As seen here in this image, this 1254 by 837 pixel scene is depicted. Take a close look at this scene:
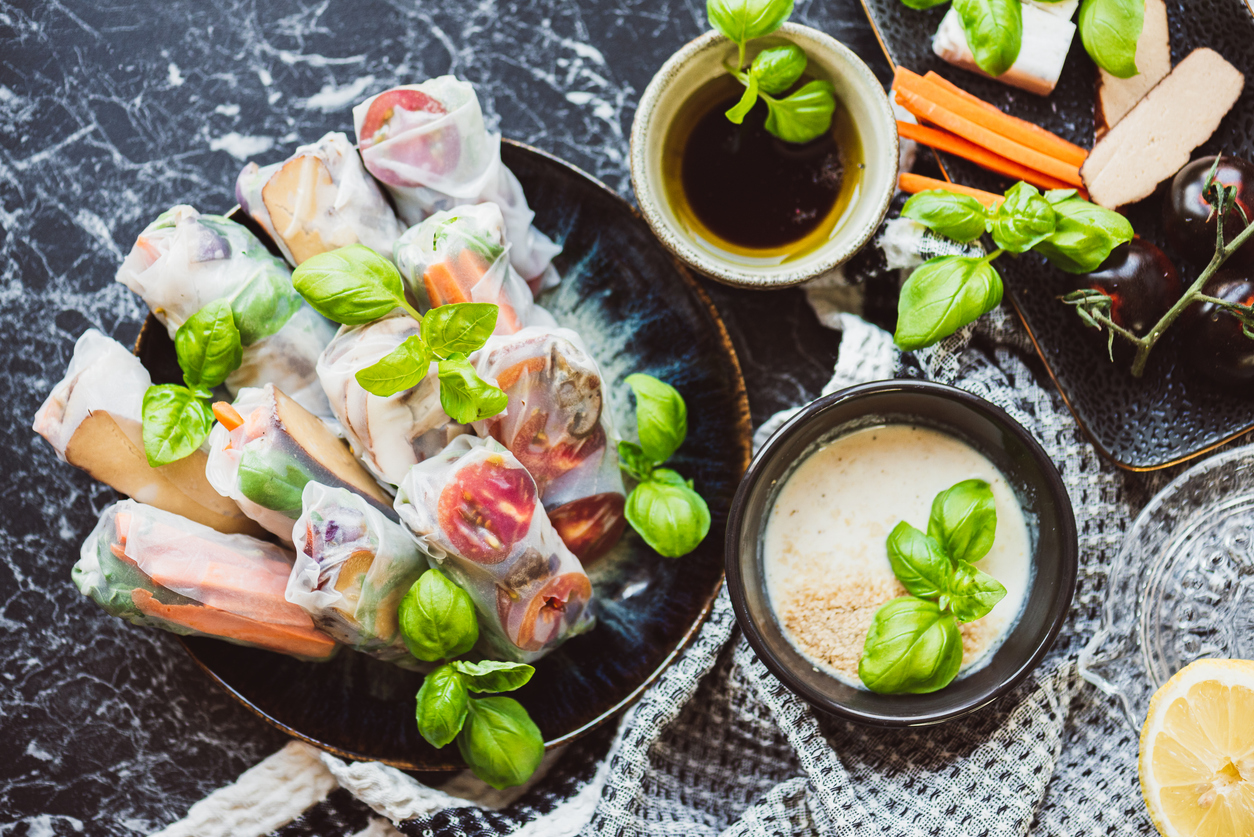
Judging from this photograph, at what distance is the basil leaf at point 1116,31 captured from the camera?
154 centimetres

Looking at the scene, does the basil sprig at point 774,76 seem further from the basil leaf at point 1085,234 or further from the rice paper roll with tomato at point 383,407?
the rice paper roll with tomato at point 383,407

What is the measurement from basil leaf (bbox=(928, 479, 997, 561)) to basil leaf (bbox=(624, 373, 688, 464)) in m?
0.47

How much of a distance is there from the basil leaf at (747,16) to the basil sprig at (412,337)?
2.17 ft

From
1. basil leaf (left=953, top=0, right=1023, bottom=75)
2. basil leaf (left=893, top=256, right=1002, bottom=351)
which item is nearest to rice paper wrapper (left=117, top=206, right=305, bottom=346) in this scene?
basil leaf (left=893, top=256, right=1002, bottom=351)

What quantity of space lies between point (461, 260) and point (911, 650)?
3.27 feet

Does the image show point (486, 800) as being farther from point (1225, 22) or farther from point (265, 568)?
point (1225, 22)

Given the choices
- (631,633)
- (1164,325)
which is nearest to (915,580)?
(631,633)

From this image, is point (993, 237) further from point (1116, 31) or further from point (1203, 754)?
point (1203, 754)

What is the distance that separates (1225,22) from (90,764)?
2.66 metres

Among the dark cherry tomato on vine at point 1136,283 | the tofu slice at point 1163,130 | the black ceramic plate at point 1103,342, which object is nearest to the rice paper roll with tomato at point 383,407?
the black ceramic plate at point 1103,342

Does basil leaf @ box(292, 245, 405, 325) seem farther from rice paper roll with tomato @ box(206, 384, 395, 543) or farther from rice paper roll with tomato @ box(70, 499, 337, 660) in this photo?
rice paper roll with tomato @ box(70, 499, 337, 660)

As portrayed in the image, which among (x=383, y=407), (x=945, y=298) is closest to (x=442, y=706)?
(x=383, y=407)

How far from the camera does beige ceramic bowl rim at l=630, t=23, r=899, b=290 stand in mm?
1539

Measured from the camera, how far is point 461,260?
4.78 feet
